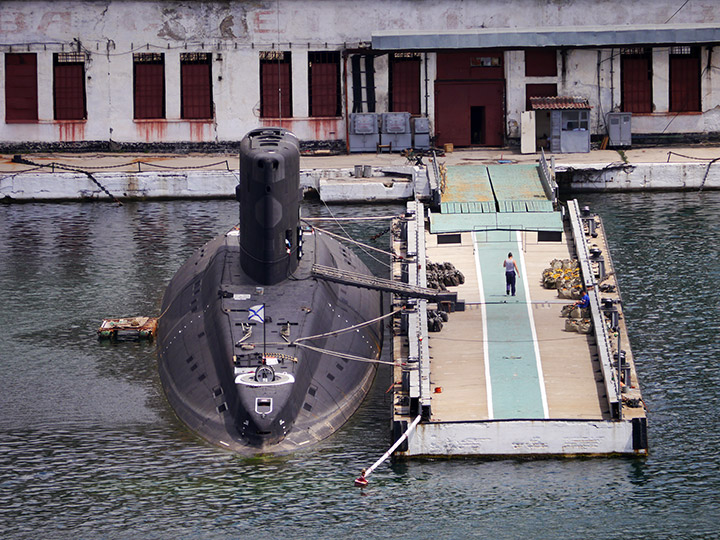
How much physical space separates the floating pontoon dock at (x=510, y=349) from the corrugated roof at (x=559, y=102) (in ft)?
61.7

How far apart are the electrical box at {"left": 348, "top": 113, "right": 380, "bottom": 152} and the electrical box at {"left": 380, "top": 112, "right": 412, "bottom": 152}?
0.41 m

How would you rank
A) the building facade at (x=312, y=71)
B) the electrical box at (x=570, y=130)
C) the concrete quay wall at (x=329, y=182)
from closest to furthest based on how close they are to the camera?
the concrete quay wall at (x=329, y=182) < the electrical box at (x=570, y=130) < the building facade at (x=312, y=71)

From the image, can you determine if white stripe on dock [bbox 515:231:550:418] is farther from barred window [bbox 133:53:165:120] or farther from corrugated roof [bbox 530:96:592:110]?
barred window [bbox 133:53:165:120]

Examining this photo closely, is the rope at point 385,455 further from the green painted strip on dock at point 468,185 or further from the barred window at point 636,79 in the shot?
the barred window at point 636,79

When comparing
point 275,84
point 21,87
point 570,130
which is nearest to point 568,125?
point 570,130

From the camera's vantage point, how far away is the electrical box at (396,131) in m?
80.7

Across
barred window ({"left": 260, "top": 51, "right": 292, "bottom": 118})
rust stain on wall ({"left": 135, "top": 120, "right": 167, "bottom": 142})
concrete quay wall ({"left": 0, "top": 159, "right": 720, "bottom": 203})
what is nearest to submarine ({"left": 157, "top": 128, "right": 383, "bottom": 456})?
concrete quay wall ({"left": 0, "top": 159, "right": 720, "bottom": 203})

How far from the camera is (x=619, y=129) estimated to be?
8069 cm

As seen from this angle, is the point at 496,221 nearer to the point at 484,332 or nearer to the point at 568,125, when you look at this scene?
the point at 484,332

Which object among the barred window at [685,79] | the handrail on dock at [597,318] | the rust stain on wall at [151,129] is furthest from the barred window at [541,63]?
the handrail on dock at [597,318]

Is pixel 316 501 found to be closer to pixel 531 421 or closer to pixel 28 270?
pixel 531 421

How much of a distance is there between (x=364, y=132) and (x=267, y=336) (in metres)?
41.0

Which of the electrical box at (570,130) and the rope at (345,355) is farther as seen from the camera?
the electrical box at (570,130)

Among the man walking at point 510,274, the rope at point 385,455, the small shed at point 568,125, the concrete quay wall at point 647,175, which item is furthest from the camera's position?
the small shed at point 568,125
